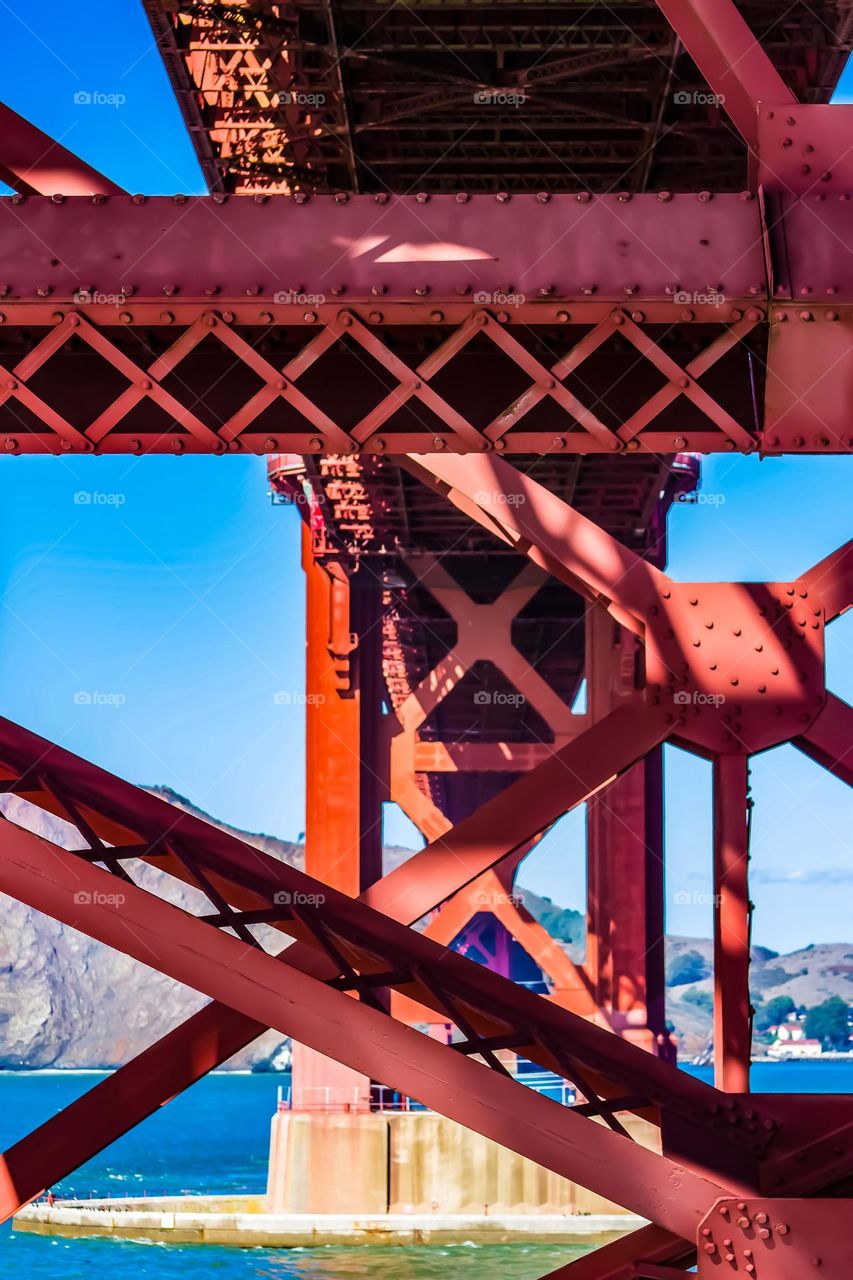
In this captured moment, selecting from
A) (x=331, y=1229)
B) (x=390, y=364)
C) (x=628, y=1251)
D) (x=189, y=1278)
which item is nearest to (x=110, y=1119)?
(x=628, y=1251)

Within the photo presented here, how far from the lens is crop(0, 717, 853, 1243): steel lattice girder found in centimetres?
654

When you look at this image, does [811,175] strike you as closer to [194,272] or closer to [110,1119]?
[194,272]

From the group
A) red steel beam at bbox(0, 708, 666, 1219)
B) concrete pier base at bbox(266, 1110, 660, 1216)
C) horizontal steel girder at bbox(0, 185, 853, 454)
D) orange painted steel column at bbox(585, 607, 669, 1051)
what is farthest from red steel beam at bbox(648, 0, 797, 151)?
concrete pier base at bbox(266, 1110, 660, 1216)

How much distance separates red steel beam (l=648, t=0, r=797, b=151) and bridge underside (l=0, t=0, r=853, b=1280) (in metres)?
0.01

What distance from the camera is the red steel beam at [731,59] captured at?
21.3 ft

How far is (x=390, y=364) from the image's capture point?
668 centimetres

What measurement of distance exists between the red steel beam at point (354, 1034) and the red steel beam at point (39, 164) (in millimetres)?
2363

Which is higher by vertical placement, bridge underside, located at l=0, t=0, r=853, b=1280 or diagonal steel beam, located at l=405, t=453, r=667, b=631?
diagonal steel beam, located at l=405, t=453, r=667, b=631

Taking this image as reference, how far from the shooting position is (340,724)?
103 feet

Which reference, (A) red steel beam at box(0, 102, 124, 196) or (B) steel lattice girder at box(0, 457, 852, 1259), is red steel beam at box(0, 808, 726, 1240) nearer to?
(B) steel lattice girder at box(0, 457, 852, 1259)

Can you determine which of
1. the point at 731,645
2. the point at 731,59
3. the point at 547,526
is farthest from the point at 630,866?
the point at 731,59

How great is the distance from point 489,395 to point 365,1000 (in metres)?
2.82

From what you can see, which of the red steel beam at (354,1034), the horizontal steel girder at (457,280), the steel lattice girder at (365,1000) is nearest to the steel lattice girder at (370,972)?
the steel lattice girder at (365,1000)

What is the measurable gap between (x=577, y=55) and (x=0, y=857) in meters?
9.40
